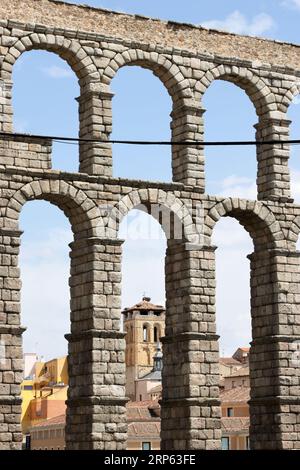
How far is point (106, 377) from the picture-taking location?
29.9m

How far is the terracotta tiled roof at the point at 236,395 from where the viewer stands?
6525cm

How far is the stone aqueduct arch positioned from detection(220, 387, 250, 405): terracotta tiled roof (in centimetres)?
3209

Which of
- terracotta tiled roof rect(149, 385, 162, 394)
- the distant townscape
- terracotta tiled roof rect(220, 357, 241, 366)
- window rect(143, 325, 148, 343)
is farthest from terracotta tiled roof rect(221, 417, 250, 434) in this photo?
window rect(143, 325, 148, 343)

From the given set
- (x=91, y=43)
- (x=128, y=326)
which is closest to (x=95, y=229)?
(x=91, y=43)

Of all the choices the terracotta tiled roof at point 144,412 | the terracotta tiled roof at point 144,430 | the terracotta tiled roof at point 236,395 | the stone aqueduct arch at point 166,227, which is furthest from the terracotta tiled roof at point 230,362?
the stone aqueduct arch at point 166,227

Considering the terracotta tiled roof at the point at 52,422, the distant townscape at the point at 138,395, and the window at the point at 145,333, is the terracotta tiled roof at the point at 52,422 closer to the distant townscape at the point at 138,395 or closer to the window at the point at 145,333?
the distant townscape at the point at 138,395

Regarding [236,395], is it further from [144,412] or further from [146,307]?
[146,307]

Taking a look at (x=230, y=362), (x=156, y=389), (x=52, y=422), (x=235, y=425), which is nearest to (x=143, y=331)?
(x=230, y=362)

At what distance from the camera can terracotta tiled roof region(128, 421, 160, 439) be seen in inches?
2549

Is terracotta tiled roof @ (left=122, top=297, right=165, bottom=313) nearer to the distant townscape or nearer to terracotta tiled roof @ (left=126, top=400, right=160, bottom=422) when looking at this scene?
the distant townscape

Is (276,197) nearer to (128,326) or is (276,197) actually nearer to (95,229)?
(95,229)

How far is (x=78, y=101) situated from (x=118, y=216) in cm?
350

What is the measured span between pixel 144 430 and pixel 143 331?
6063 centimetres

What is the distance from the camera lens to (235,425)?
65250mm
